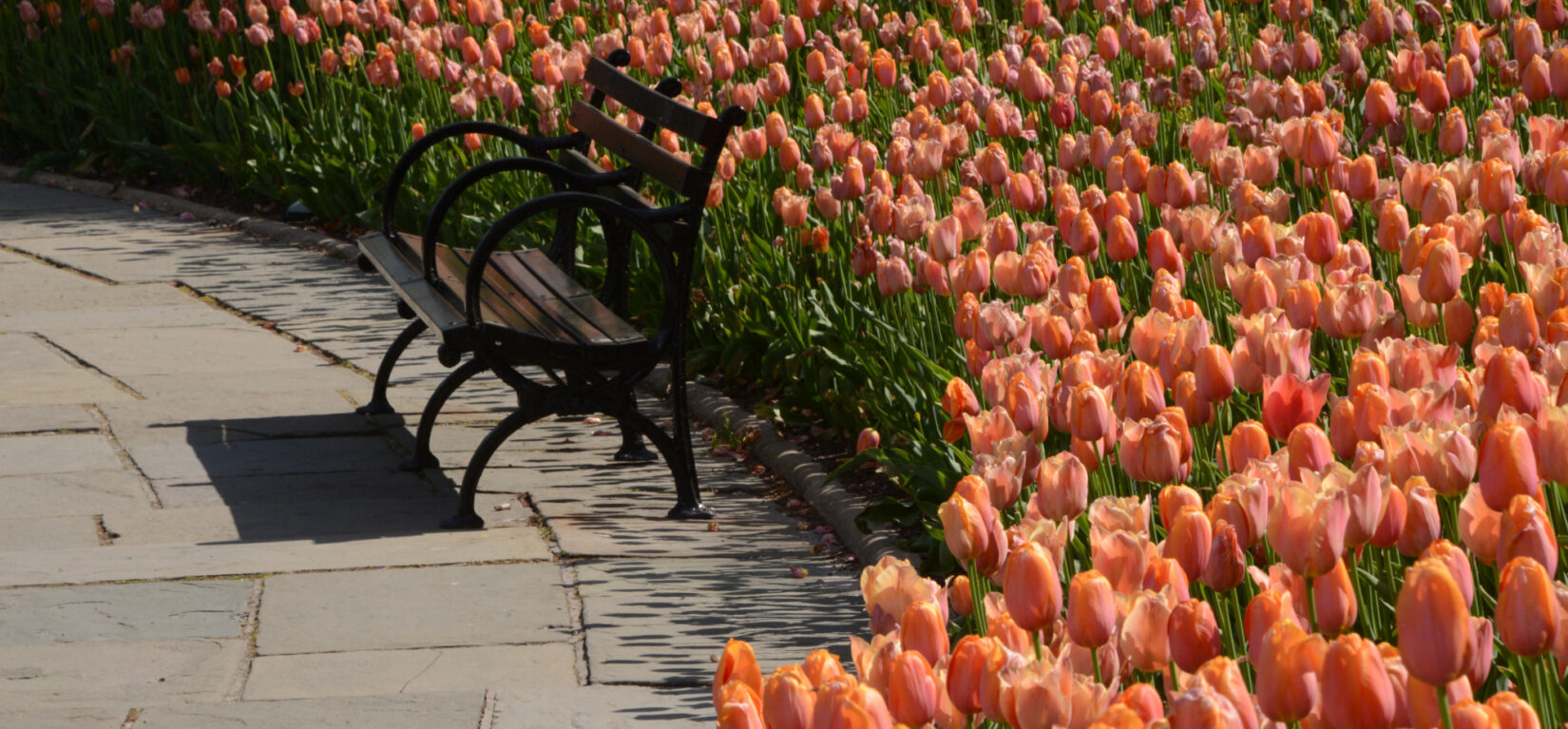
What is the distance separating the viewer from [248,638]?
3.54 m

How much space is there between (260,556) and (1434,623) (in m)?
3.21

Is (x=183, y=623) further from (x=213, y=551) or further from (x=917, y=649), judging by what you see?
(x=917, y=649)

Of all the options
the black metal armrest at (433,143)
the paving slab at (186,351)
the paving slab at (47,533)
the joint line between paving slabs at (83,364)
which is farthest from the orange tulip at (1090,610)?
the paving slab at (186,351)

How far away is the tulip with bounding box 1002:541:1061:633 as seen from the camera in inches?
65.1

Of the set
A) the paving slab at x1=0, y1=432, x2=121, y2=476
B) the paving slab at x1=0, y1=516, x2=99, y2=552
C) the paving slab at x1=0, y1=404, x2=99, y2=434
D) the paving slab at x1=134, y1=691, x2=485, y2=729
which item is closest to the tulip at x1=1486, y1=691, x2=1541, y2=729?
the paving slab at x1=134, y1=691, x2=485, y2=729

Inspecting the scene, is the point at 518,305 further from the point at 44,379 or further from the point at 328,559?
the point at 44,379

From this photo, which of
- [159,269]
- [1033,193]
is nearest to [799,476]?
[1033,193]

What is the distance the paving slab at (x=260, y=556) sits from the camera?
155 inches

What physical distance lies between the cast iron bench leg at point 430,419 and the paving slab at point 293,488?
0.03 metres

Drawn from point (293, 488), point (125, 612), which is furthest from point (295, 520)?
point (125, 612)

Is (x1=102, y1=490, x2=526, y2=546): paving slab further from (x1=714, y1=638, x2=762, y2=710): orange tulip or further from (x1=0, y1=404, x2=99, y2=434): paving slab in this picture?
(x1=714, y1=638, x2=762, y2=710): orange tulip

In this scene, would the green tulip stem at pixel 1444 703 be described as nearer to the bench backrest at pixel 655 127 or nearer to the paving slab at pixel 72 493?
the bench backrest at pixel 655 127

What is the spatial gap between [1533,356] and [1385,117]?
173 centimetres

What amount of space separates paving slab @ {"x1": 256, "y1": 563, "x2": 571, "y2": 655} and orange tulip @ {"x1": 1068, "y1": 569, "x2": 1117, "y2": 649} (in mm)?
2079
